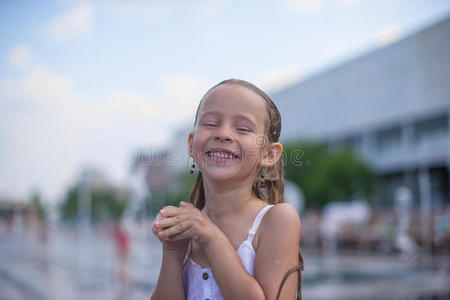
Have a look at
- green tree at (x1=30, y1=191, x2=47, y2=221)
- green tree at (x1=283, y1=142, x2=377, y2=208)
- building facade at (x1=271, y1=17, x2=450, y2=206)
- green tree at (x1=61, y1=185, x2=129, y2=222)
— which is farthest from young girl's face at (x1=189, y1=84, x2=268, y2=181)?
green tree at (x1=61, y1=185, x2=129, y2=222)

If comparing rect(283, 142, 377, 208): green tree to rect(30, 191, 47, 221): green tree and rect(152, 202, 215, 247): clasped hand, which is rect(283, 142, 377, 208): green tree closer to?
rect(30, 191, 47, 221): green tree

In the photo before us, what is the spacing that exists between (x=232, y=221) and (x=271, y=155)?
0.22 m

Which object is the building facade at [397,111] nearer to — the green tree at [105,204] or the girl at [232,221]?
the green tree at [105,204]

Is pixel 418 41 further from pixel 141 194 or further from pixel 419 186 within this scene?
pixel 141 194

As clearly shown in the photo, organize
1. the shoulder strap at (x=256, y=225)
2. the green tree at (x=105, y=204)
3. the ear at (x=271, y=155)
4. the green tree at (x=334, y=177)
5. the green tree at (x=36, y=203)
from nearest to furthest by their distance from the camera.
Answer: the shoulder strap at (x=256, y=225) → the ear at (x=271, y=155) → the green tree at (x=334, y=177) → the green tree at (x=36, y=203) → the green tree at (x=105, y=204)

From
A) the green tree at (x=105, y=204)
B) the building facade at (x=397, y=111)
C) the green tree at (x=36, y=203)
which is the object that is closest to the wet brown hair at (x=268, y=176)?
the building facade at (x=397, y=111)

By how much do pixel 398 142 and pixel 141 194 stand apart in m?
31.2

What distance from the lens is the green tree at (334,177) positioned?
33.0 metres

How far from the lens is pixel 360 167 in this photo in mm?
33812

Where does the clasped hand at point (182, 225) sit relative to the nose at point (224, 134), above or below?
below

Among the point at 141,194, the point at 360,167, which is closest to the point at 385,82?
the point at 360,167

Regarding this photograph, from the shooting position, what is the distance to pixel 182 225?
107 cm

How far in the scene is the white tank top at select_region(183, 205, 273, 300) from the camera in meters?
1.14

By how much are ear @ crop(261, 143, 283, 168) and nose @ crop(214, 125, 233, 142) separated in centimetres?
14
